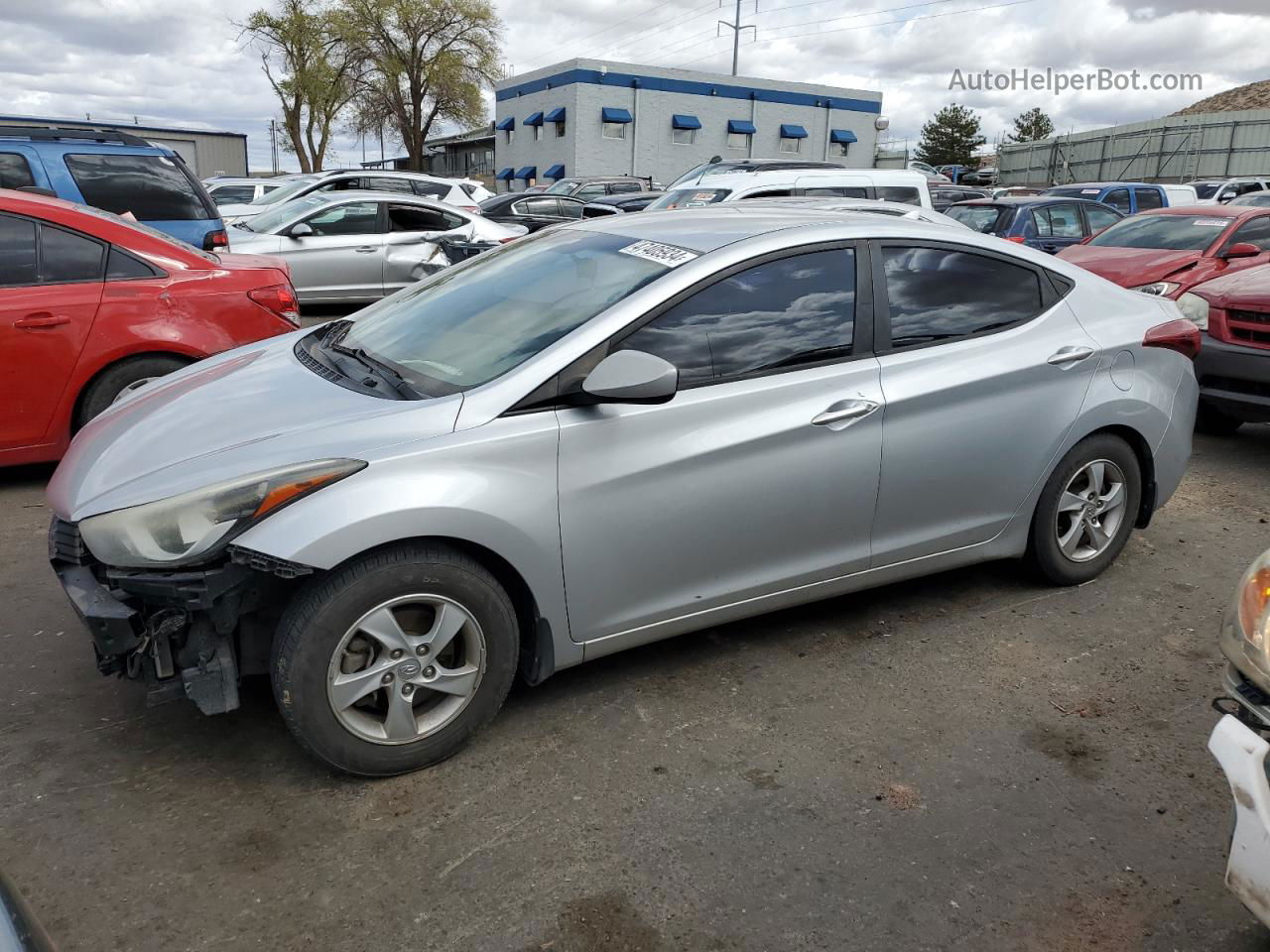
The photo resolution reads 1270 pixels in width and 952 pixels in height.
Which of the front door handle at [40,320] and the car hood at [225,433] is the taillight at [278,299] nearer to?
the front door handle at [40,320]

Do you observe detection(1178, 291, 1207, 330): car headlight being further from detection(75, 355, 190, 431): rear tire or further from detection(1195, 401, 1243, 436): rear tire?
detection(75, 355, 190, 431): rear tire

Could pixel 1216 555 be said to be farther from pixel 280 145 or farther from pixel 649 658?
pixel 280 145

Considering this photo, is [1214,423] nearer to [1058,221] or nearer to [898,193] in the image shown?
[898,193]

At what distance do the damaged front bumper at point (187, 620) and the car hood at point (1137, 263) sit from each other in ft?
27.2

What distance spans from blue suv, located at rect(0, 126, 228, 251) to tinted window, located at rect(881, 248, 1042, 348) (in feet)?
21.1

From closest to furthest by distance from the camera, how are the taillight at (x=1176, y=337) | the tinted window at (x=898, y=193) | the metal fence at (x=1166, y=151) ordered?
the taillight at (x=1176, y=337), the tinted window at (x=898, y=193), the metal fence at (x=1166, y=151)

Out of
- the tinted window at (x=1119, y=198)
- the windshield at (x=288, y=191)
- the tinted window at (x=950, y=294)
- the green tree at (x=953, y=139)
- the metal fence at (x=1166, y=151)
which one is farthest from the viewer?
the green tree at (x=953, y=139)

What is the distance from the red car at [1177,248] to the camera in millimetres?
9219

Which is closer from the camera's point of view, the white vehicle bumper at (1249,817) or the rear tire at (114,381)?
the white vehicle bumper at (1249,817)

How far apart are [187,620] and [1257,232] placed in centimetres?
1072

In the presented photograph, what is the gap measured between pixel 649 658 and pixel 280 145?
65474mm

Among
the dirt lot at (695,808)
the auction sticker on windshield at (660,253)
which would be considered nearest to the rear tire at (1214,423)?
the dirt lot at (695,808)

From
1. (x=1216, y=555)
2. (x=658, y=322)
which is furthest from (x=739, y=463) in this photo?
(x=1216, y=555)

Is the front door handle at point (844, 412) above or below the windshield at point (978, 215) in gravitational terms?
below
